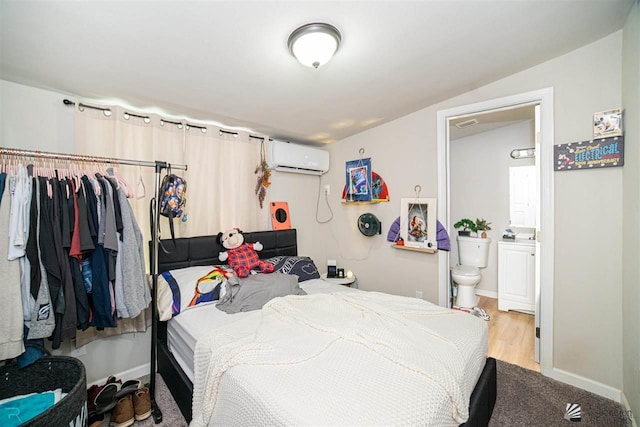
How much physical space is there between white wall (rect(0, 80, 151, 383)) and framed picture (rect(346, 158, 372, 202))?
Answer: 2.59 meters

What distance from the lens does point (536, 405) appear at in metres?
1.82

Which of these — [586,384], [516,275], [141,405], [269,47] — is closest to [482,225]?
[516,275]

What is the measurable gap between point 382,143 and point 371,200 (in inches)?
26.9

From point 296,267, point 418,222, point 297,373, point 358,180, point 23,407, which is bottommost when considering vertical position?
point 23,407

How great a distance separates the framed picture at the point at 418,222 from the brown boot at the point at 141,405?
2561 mm

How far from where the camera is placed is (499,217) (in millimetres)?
3938

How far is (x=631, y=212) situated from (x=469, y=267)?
7.27ft

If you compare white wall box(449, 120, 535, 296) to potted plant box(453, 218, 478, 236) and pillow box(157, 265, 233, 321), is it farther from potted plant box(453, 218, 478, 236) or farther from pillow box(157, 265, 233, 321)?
pillow box(157, 265, 233, 321)

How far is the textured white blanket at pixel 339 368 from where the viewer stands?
3.20 feet

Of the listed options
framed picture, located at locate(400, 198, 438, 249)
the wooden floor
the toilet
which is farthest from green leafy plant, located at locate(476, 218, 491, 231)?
framed picture, located at locate(400, 198, 438, 249)

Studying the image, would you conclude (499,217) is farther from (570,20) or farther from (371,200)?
(570,20)

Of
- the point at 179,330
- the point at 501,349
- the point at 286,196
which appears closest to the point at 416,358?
the point at 179,330

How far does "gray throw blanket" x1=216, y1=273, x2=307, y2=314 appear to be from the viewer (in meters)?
2.07

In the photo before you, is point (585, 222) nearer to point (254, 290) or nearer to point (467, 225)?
point (467, 225)
